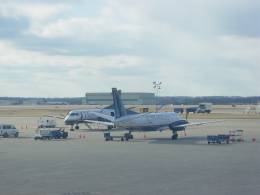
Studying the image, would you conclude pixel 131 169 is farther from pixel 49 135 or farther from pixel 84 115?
pixel 84 115

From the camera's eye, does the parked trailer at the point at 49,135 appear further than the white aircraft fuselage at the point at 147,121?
Yes

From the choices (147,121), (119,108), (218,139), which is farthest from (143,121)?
(218,139)

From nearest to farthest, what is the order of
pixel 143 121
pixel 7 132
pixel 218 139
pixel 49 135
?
pixel 218 139, pixel 143 121, pixel 49 135, pixel 7 132

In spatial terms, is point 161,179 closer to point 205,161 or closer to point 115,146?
point 205,161

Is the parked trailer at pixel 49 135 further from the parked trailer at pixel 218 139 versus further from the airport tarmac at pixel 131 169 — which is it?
the parked trailer at pixel 218 139

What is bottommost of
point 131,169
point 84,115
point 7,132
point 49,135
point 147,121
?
point 131,169

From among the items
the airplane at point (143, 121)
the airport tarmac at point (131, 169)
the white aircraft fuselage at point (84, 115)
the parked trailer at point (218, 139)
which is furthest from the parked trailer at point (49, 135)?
the parked trailer at point (218, 139)

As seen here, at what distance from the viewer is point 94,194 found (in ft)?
86.2

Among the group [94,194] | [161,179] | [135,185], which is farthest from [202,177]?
[94,194]

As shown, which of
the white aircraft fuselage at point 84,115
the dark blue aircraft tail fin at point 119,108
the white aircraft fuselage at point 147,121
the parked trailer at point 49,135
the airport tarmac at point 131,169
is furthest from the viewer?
the white aircraft fuselage at point 84,115

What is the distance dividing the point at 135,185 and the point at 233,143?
98.2 ft

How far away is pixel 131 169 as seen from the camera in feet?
118

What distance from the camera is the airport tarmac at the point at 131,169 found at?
27953mm

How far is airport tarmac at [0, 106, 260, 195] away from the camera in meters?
28.0
